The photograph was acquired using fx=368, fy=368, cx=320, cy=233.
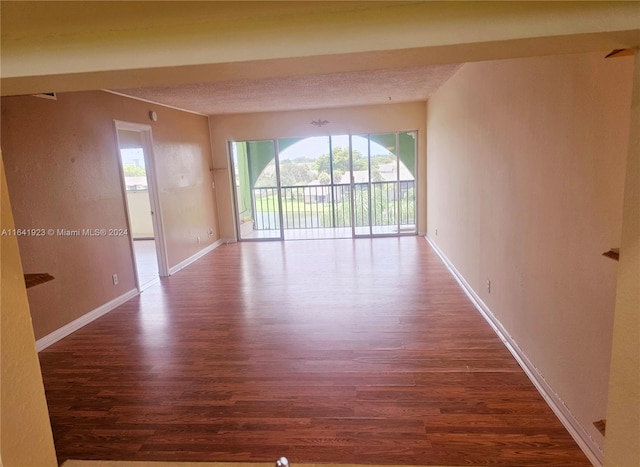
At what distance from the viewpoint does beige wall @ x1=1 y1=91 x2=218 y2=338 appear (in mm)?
3041

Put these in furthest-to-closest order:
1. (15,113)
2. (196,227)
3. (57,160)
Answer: (196,227)
(57,160)
(15,113)

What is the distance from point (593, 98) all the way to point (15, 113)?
13.0 ft

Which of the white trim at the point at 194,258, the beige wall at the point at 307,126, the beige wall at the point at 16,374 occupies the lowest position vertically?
the white trim at the point at 194,258

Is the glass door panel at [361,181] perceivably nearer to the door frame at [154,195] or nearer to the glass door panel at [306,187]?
the glass door panel at [306,187]

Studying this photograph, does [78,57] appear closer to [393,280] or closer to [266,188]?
[393,280]

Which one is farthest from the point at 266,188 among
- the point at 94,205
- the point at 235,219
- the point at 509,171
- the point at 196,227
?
the point at 509,171

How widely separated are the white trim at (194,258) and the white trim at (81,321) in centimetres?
93

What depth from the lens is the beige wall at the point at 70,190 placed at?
120 inches

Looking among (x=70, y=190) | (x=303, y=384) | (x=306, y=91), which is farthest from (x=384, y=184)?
(x=303, y=384)

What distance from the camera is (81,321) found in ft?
11.7

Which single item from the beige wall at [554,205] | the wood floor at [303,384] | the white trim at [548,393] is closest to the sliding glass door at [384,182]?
the wood floor at [303,384]

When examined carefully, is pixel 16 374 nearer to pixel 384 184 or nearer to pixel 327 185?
pixel 384 184

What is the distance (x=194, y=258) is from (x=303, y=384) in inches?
163

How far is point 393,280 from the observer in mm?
4395
